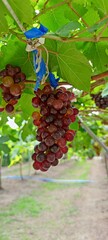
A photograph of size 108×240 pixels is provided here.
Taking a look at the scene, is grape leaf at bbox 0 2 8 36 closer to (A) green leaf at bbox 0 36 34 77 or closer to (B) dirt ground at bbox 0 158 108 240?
(A) green leaf at bbox 0 36 34 77

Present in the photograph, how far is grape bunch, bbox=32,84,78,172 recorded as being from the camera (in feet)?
3.19

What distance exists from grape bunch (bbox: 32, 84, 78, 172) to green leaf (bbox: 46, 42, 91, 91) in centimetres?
12

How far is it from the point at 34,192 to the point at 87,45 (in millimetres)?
10703

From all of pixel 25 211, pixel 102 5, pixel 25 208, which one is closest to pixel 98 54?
A: pixel 102 5

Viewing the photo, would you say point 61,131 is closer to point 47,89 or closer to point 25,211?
point 47,89

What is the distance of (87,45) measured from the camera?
127 cm

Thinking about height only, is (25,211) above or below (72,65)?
below

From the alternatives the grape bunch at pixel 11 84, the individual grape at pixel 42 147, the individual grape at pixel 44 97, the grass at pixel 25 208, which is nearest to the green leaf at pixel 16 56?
the grape bunch at pixel 11 84

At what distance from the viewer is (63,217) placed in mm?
7746

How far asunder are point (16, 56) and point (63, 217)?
23.2 feet

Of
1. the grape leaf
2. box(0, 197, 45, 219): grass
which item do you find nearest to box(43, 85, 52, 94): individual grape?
the grape leaf

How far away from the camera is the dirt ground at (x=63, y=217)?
6.33m

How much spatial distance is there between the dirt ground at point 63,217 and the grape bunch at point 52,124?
5.34 meters

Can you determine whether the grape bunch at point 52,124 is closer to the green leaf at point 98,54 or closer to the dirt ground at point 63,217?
the green leaf at point 98,54
